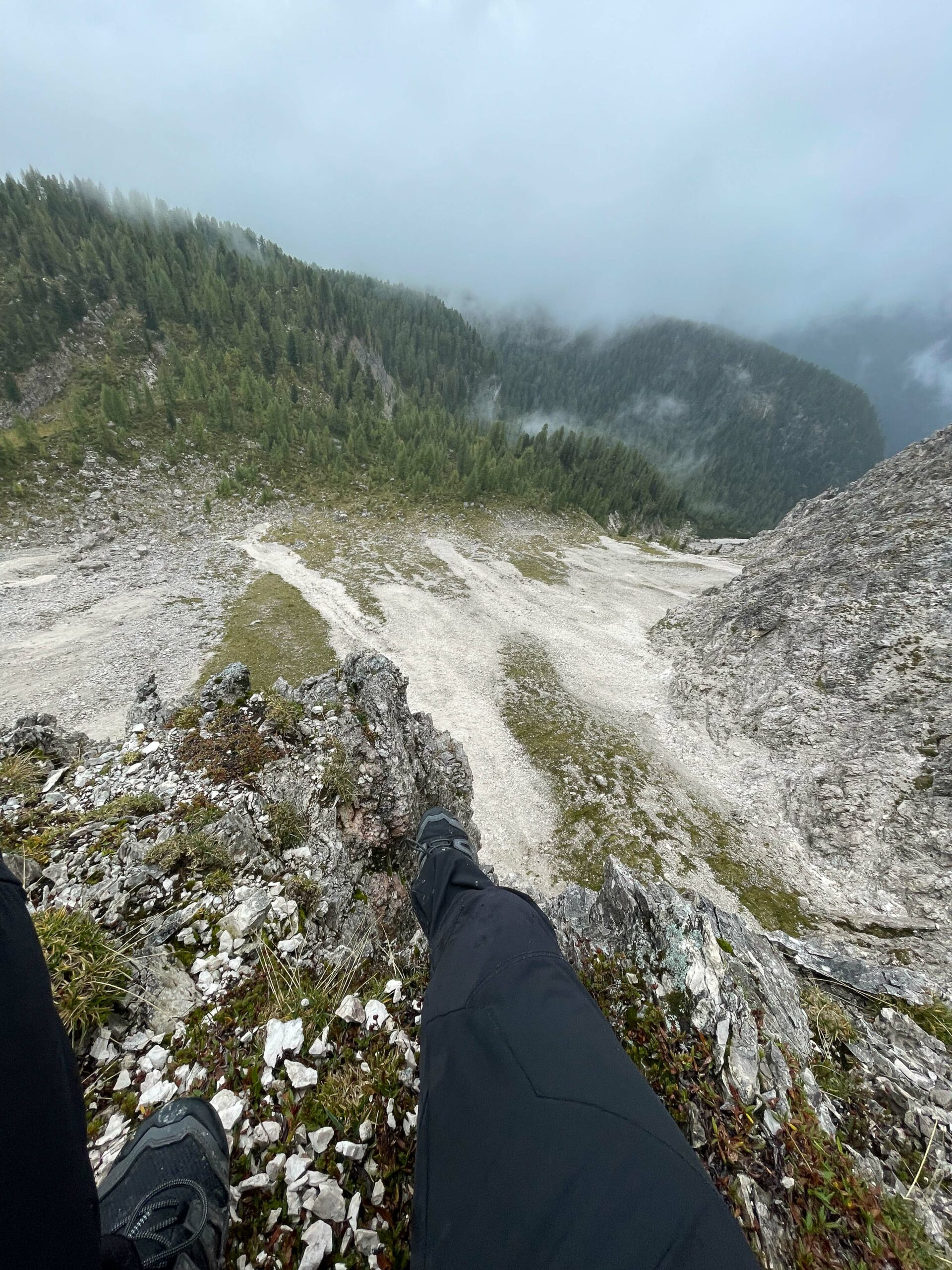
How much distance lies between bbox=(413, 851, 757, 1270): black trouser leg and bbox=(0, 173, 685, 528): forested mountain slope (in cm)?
5358

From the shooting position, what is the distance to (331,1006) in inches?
176

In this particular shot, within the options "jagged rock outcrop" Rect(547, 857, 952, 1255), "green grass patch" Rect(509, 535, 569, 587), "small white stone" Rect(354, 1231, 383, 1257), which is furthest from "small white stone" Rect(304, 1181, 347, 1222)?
"green grass patch" Rect(509, 535, 569, 587)

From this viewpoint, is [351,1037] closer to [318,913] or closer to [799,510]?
[318,913]

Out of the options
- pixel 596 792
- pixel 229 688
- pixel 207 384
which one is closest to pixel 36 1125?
pixel 229 688

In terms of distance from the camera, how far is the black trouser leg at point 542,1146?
2121 millimetres

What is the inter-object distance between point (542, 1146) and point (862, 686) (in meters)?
24.0

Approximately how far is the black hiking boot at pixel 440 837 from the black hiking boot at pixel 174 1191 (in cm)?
382

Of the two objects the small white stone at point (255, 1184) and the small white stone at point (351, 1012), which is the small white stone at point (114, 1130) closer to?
the small white stone at point (255, 1184)

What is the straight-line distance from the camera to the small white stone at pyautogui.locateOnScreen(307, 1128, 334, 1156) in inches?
Result: 131

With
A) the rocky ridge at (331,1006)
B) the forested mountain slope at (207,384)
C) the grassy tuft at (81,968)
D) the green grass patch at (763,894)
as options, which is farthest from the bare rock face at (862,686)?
the forested mountain slope at (207,384)

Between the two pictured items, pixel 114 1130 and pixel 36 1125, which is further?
pixel 114 1130

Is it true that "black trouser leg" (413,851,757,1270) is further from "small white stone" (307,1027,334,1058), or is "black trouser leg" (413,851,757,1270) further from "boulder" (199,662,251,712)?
"boulder" (199,662,251,712)

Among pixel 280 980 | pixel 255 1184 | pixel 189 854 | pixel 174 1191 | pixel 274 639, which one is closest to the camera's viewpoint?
pixel 174 1191

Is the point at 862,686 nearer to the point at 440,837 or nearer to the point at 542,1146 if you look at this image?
the point at 440,837
